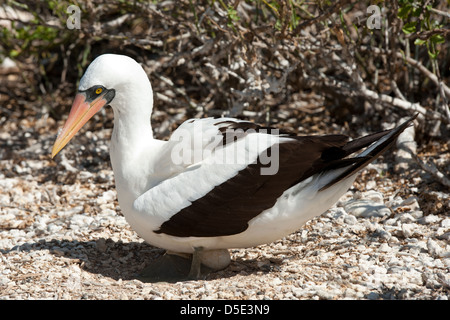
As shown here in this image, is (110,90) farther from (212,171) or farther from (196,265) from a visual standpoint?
(196,265)

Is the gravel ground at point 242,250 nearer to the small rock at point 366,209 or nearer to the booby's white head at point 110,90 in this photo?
the small rock at point 366,209

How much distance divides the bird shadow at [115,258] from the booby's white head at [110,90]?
32.4 inches

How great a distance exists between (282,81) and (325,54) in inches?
19.5

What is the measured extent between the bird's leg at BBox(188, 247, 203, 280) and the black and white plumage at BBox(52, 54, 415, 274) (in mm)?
46

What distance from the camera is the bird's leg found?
4.45 meters

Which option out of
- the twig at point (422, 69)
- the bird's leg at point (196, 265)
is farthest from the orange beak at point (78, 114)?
the twig at point (422, 69)

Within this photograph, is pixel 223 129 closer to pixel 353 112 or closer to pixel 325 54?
pixel 325 54

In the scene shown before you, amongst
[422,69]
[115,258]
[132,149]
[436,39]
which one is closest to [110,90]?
[132,149]

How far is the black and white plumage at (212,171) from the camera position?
4.26 meters

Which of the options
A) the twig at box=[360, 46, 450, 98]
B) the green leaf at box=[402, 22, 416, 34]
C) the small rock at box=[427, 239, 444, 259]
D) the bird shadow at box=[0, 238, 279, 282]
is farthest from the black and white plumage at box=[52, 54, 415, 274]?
the twig at box=[360, 46, 450, 98]

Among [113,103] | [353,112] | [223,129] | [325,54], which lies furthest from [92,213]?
[353,112]

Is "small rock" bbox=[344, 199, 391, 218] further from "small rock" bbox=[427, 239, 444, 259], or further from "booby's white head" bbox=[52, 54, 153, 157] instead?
"booby's white head" bbox=[52, 54, 153, 157]

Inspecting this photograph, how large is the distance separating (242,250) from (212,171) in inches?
38.7

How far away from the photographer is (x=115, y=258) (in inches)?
193
